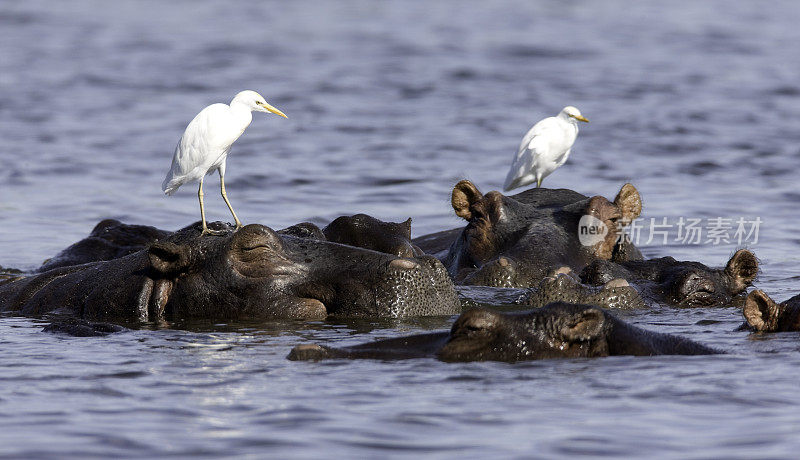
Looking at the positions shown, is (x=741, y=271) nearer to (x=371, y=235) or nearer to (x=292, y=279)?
(x=371, y=235)

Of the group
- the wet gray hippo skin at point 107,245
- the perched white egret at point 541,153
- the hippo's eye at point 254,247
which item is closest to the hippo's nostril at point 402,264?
the hippo's eye at point 254,247

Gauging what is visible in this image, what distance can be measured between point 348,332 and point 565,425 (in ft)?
7.35

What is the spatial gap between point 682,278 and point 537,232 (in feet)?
3.95

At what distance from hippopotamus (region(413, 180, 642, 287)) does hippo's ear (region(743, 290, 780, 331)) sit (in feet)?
6.29

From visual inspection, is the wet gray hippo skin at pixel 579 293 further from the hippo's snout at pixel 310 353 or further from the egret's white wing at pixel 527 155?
the egret's white wing at pixel 527 155

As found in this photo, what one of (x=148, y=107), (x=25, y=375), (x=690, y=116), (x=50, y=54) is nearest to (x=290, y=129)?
(x=148, y=107)

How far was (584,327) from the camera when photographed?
20.3ft

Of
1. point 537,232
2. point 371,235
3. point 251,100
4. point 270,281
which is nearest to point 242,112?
point 251,100

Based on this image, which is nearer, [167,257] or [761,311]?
[761,311]

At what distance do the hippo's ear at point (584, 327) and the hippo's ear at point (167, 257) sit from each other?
2.60m

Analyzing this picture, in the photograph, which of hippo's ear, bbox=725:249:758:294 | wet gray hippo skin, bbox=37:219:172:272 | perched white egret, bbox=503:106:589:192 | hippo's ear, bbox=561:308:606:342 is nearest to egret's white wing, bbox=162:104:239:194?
wet gray hippo skin, bbox=37:219:172:272

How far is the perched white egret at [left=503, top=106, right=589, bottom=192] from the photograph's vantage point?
15.8m

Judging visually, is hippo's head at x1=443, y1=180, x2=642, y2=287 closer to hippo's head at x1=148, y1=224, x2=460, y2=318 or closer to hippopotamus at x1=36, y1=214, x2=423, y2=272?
hippopotamus at x1=36, y1=214, x2=423, y2=272

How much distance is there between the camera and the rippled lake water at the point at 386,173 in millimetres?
5391
